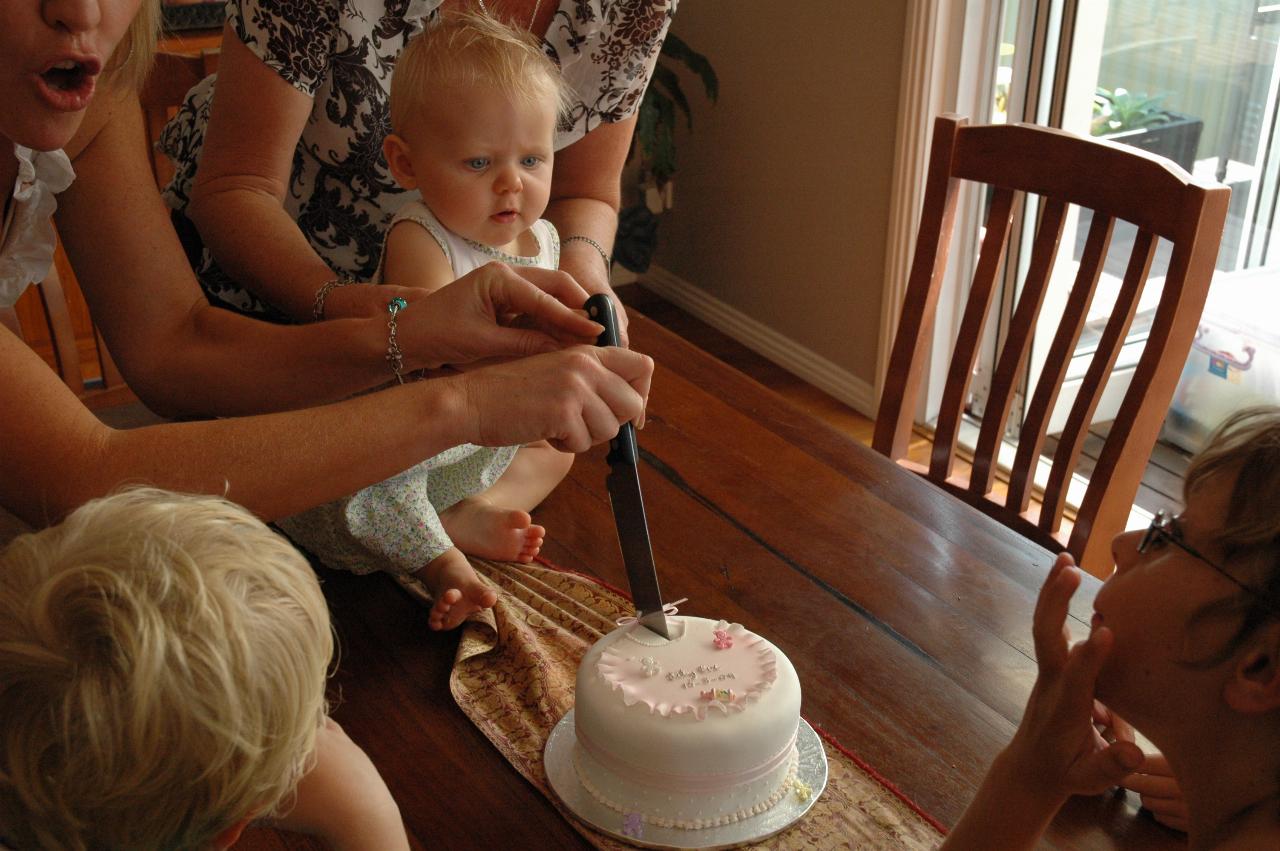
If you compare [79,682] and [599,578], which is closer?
[79,682]

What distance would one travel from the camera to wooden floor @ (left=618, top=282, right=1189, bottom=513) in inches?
116

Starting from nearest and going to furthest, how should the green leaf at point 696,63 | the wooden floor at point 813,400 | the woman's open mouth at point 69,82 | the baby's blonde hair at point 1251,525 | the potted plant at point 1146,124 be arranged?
the baby's blonde hair at point 1251,525 < the woman's open mouth at point 69,82 < the potted plant at point 1146,124 < the wooden floor at point 813,400 < the green leaf at point 696,63

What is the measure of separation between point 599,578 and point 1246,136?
6.70 feet

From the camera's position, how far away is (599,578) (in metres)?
1.31

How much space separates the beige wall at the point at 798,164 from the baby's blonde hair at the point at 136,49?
84.9 inches

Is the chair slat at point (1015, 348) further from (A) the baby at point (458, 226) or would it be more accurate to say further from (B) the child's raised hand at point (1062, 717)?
(B) the child's raised hand at point (1062, 717)

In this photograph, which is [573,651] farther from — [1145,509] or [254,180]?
[1145,509]

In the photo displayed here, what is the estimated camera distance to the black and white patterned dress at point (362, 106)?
1.58m

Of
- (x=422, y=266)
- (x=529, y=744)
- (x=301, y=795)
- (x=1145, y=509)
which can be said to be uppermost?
(x=422, y=266)

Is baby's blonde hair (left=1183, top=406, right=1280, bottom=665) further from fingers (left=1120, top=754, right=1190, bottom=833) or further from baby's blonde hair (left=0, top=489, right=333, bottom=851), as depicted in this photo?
baby's blonde hair (left=0, top=489, right=333, bottom=851)

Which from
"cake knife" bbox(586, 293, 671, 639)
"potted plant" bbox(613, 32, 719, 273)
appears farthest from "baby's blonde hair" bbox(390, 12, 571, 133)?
"potted plant" bbox(613, 32, 719, 273)

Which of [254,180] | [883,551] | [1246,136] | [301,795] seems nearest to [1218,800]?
[883,551]

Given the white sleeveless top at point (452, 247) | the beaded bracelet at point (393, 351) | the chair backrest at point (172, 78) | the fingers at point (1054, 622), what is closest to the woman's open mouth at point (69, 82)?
the beaded bracelet at point (393, 351)

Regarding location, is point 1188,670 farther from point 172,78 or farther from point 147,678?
point 172,78
